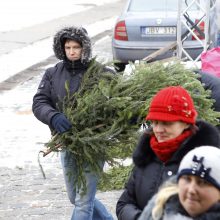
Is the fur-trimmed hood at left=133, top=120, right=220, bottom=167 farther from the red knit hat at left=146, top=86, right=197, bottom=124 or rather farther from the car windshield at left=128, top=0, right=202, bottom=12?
the car windshield at left=128, top=0, right=202, bottom=12

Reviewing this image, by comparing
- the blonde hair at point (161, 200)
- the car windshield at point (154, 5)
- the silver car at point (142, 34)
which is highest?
the blonde hair at point (161, 200)

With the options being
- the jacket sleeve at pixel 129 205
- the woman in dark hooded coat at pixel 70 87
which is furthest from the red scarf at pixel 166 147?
the woman in dark hooded coat at pixel 70 87

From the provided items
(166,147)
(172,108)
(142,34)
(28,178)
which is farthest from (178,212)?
(142,34)

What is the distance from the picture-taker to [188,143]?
296 cm

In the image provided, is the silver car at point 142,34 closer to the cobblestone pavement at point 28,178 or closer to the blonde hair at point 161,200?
the cobblestone pavement at point 28,178

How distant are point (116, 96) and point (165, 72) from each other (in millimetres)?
457

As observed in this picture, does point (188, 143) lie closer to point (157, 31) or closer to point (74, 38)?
point (74, 38)

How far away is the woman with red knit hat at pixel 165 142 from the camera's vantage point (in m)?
2.96

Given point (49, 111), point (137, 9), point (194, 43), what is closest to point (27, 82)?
point (137, 9)

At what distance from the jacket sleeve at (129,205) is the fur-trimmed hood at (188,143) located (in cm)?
13

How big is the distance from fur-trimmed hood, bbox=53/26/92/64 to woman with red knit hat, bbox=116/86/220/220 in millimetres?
1502

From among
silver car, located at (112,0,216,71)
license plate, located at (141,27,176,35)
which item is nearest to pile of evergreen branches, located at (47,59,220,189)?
silver car, located at (112,0,216,71)

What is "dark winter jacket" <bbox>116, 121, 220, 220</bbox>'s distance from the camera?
2.97 m

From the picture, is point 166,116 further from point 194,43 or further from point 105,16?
point 105,16
